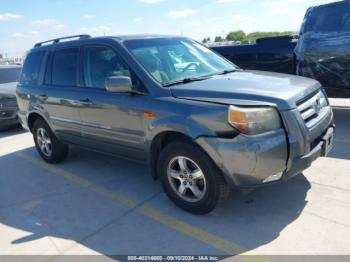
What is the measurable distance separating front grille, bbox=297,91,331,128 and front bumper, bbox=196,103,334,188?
160 mm

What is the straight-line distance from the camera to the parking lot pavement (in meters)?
3.24

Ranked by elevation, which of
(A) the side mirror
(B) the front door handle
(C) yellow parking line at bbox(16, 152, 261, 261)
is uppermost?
(A) the side mirror

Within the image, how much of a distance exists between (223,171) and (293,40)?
5.09 metres

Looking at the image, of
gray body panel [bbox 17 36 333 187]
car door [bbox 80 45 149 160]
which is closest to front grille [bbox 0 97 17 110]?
gray body panel [bbox 17 36 333 187]

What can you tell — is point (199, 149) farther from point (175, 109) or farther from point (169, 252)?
point (169, 252)

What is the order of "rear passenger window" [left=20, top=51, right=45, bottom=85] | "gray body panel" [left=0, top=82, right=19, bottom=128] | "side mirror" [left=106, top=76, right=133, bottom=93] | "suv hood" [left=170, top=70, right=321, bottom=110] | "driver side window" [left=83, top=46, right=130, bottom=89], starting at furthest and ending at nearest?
"gray body panel" [left=0, top=82, right=19, bottom=128]
"rear passenger window" [left=20, top=51, right=45, bottom=85]
"driver side window" [left=83, top=46, right=130, bottom=89]
"side mirror" [left=106, top=76, right=133, bottom=93]
"suv hood" [left=170, top=70, right=321, bottom=110]

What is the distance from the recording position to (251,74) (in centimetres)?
434

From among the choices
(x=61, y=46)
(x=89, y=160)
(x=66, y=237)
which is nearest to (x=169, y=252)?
(x=66, y=237)

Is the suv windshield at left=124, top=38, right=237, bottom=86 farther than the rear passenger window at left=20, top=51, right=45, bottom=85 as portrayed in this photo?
No

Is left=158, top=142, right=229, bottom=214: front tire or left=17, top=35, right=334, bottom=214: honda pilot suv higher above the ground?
left=17, top=35, right=334, bottom=214: honda pilot suv

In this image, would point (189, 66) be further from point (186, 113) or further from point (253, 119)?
point (253, 119)

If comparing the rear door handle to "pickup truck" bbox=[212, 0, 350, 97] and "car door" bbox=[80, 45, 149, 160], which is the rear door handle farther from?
"pickup truck" bbox=[212, 0, 350, 97]

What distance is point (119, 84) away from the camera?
12.6 ft

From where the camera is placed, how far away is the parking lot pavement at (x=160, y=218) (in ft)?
10.6
